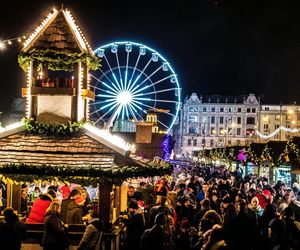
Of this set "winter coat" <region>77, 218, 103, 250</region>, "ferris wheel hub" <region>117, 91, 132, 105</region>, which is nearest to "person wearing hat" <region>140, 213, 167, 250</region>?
"winter coat" <region>77, 218, 103, 250</region>

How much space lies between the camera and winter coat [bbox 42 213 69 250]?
8.62 meters

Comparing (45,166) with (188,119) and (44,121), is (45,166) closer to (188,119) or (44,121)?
(44,121)

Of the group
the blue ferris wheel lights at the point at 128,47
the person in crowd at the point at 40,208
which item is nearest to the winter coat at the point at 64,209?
the person in crowd at the point at 40,208

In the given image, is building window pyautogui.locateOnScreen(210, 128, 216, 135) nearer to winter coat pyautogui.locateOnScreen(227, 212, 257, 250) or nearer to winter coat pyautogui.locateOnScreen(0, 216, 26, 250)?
winter coat pyautogui.locateOnScreen(227, 212, 257, 250)

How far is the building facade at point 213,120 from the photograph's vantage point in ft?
365

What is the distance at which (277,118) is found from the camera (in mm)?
107188

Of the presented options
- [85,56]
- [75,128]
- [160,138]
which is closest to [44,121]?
[75,128]

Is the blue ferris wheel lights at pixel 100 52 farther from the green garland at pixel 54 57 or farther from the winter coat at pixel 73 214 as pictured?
the winter coat at pixel 73 214

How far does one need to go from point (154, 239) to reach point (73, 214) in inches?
110

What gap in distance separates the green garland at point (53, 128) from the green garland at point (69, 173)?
1.44 m

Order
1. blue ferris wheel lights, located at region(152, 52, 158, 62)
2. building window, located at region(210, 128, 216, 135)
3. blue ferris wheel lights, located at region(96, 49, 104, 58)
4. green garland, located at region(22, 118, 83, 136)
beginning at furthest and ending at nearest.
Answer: building window, located at region(210, 128, 216, 135), blue ferris wheel lights, located at region(152, 52, 158, 62), blue ferris wheel lights, located at region(96, 49, 104, 58), green garland, located at region(22, 118, 83, 136)

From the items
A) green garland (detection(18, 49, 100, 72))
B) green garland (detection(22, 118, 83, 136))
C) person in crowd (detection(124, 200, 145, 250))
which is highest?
green garland (detection(18, 49, 100, 72))

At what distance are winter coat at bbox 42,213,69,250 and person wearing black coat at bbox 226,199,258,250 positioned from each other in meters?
3.22

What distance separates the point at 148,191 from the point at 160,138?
11.8 meters
